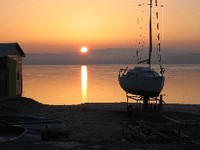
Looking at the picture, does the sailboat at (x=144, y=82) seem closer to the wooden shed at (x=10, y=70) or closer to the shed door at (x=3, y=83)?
the wooden shed at (x=10, y=70)

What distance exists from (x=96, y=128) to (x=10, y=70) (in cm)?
1464

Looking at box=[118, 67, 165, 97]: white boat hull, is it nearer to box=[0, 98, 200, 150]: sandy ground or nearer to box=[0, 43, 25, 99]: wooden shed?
box=[0, 98, 200, 150]: sandy ground

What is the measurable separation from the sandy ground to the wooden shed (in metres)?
1.31

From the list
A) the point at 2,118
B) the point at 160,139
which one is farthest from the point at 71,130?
the point at 160,139

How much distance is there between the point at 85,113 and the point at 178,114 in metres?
7.83

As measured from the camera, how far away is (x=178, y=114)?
33344 mm

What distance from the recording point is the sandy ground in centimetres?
1850

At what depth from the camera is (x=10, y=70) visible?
121ft

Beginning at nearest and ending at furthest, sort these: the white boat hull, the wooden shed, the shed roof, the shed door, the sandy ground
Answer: the sandy ground
the white boat hull
the shed door
the wooden shed
the shed roof

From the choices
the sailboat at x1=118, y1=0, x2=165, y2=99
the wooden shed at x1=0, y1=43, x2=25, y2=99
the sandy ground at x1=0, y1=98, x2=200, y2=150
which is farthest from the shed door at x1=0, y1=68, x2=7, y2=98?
the sailboat at x1=118, y1=0, x2=165, y2=99

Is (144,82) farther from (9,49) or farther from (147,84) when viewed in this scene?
(9,49)

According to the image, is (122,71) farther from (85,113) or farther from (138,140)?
(138,140)

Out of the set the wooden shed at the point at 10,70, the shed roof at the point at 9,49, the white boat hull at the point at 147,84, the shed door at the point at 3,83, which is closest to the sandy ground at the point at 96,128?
the shed door at the point at 3,83

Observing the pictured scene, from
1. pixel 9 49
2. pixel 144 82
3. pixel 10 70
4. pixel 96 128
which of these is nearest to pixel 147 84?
pixel 144 82
